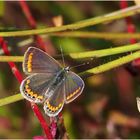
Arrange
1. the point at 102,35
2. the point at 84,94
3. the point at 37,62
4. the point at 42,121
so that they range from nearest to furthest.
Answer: the point at 42,121 → the point at 37,62 → the point at 102,35 → the point at 84,94

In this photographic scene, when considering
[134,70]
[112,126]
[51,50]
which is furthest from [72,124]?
[51,50]

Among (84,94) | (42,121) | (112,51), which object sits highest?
(112,51)

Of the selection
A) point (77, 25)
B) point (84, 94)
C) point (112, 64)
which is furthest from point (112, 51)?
point (84, 94)

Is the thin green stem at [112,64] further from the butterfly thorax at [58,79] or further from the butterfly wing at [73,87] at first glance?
the butterfly thorax at [58,79]

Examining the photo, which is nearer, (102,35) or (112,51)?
(112,51)

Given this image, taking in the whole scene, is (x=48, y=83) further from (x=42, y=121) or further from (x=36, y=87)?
(x=42, y=121)

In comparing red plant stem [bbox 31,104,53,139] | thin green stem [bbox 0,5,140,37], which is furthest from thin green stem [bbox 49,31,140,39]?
red plant stem [bbox 31,104,53,139]

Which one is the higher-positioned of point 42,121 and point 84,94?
point 42,121
